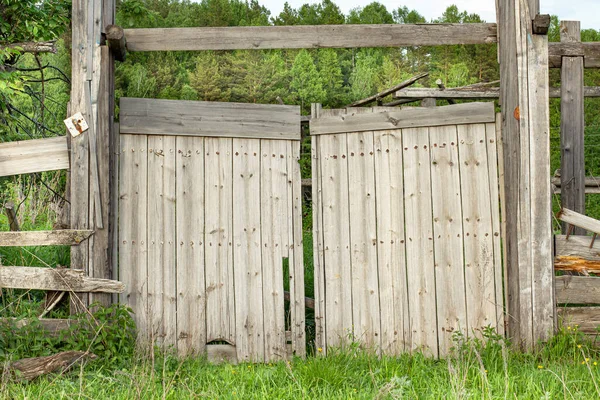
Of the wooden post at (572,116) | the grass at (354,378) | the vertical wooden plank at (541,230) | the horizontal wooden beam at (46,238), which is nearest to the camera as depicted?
the grass at (354,378)

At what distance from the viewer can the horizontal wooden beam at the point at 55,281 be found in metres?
4.99

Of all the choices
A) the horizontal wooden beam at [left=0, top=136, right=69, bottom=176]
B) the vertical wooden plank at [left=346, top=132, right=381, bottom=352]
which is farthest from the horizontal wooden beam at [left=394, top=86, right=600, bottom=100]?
the horizontal wooden beam at [left=0, top=136, right=69, bottom=176]

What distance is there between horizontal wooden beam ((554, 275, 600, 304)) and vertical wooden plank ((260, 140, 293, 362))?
2.30m

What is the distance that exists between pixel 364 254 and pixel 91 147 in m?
2.44

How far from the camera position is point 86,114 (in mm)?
5070

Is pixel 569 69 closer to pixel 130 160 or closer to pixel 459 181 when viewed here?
pixel 459 181

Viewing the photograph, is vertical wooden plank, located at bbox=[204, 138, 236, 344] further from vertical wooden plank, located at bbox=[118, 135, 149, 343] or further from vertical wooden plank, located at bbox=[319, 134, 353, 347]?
vertical wooden plank, located at bbox=[319, 134, 353, 347]

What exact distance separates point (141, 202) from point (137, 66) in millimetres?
13073

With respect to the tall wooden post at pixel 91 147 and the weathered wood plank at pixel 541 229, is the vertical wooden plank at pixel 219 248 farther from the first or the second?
the weathered wood plank at pixel 541 229

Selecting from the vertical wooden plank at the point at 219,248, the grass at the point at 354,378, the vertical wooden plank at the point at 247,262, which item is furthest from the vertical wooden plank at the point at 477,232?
the vertical wooden plank at the point at 219,248

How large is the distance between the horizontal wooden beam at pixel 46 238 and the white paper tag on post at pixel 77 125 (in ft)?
2.62

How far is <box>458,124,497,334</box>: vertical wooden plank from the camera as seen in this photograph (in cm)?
529

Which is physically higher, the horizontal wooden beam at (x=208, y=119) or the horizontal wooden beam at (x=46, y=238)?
the horizontal wooden beam at (x=208, y=119)

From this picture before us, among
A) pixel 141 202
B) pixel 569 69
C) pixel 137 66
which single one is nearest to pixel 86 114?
pixel 141 202
